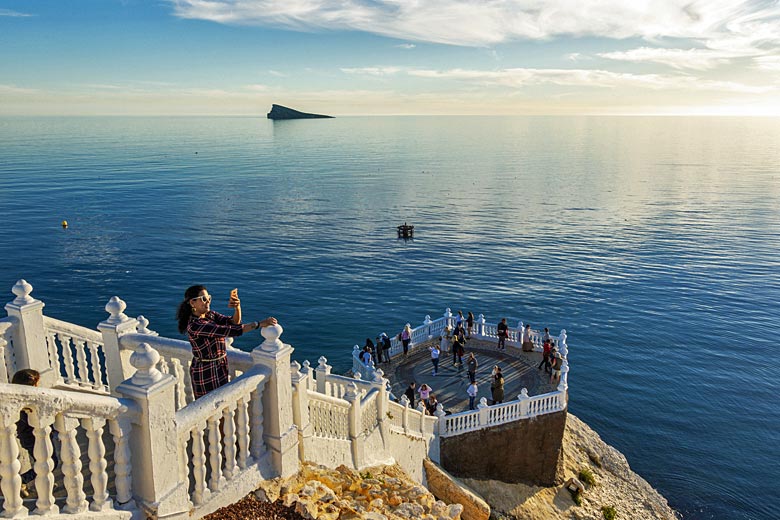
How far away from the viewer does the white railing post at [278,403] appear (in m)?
8.45

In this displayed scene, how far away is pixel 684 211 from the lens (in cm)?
8062

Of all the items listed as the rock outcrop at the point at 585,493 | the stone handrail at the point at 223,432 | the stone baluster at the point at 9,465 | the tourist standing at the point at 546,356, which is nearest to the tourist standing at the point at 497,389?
the rock outcrop at the point at 585,493

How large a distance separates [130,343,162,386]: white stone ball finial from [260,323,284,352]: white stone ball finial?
1940 millimetres

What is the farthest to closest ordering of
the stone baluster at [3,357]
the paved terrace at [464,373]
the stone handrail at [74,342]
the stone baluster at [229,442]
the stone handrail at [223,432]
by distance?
1. the paved terrace at [464,373]
2. the stone handrail at [74,342]
3. the stone baluster at [3,357]
4. the stone baluster at [229,442]
5. the stone handrail at [223,432]

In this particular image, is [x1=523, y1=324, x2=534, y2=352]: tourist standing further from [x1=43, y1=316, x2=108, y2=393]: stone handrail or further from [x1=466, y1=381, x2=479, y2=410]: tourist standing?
[x1=43, y1=316, x2=108, y2=393]: stone handrail

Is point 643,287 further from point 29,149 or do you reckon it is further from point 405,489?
point 29,149

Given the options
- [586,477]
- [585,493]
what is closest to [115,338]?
[585,493]

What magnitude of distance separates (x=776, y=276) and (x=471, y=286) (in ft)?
91.9

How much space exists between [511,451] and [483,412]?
7.87ft

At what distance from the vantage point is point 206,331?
8078 millimetres

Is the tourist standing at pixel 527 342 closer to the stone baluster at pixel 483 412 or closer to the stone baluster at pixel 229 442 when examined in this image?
the stone baluster at pixel 483 412

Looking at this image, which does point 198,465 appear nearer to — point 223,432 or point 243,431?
point 223,432

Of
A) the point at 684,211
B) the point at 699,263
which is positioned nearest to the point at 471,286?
the point at 699,263

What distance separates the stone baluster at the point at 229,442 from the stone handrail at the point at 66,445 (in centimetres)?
141
